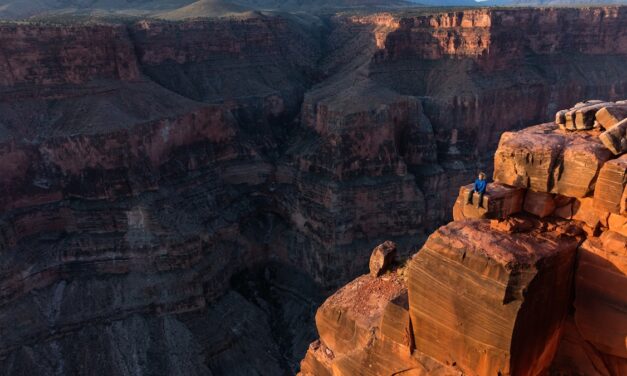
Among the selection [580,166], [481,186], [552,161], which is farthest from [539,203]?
[481,186]

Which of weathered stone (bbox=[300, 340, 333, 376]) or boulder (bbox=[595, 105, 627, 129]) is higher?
boulder (bbox=[595, 105, 627, 129])

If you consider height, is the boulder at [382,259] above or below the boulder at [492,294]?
below

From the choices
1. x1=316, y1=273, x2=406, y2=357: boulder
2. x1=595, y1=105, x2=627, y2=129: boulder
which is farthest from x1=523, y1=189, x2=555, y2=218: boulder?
x1=316, y1=273, x2=406, y2=357: boulder

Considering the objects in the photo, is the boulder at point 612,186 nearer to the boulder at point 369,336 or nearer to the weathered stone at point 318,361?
the boulder at point 369,336

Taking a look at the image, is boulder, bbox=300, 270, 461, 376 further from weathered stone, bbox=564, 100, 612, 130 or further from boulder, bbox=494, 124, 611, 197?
weathered stone, bbox=564, 100, 612, 130

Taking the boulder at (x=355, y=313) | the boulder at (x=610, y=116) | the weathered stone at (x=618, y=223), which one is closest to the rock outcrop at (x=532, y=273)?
the weathered stone at (x=618, y=223)
